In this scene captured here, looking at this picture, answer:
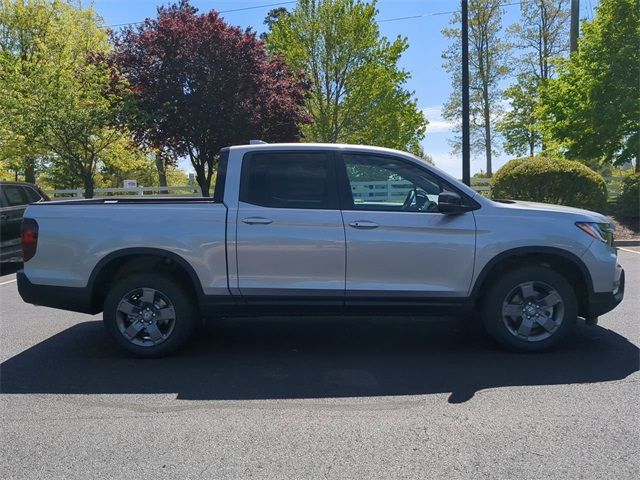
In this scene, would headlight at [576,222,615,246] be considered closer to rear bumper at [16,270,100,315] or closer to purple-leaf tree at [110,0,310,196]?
rear bumper at [16,270,100,315]

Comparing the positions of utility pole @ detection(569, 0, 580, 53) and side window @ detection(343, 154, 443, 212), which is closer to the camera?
side window @ detection(343, 154, 443, 212)

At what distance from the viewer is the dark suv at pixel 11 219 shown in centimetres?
1059

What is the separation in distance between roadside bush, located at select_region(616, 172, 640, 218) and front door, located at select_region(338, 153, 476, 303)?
1264 centimetres

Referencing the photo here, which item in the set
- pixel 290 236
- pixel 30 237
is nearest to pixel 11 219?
pixel 30 237

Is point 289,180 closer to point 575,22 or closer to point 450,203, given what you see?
point 450,203

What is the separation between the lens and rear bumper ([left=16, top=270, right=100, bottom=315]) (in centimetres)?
516

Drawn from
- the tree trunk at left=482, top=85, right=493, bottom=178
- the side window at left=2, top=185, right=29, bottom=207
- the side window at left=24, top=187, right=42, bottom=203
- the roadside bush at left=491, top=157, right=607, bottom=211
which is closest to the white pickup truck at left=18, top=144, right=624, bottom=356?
the side window at left=2, top=185, right=29, bottom=207

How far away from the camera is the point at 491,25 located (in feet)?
106

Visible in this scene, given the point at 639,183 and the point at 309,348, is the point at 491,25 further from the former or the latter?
the point at 309,348

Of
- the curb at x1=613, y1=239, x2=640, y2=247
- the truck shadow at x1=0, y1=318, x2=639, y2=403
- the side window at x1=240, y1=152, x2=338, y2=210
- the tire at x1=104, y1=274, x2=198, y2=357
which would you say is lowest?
the truck shadow at x1=0, y1=318, x2=639, y2=403

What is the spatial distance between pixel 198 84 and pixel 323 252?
13848mm

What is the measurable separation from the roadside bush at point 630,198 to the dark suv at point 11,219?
47.7 ft

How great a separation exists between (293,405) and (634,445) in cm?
221

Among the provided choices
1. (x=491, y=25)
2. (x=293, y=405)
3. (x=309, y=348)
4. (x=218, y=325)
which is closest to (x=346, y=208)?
(x=309, y=348)
